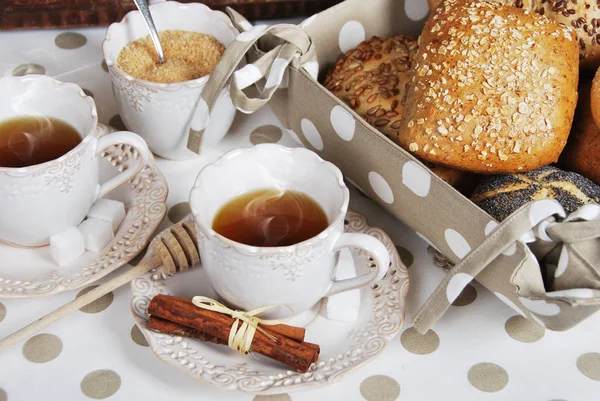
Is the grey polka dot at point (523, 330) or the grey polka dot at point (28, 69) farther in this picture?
the grey polka dot at point (28, 69)

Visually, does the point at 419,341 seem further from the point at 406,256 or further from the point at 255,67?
the point at 255,67

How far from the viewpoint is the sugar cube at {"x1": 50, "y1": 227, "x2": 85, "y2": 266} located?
0.89 meters

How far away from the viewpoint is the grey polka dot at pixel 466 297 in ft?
3.05

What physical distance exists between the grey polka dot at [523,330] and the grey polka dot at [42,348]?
0.59 metres

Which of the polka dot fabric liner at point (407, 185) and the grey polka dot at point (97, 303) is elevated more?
the polka dot fabric liner at point (407, 185)

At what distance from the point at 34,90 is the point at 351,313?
54 cm

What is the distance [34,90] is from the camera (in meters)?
0.95

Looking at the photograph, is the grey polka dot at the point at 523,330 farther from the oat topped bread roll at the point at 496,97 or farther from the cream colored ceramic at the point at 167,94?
the cream colored ceramic at the point at 167,94

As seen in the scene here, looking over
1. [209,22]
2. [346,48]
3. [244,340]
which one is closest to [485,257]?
[244,340]

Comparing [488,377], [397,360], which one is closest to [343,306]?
[397,360]

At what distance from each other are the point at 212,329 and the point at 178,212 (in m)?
0.28

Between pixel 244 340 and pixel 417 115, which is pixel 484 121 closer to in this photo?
pixel 417 115

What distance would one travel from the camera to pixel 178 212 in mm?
1033

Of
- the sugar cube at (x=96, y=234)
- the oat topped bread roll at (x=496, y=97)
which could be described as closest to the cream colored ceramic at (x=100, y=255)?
the sugar cube at (x=96, y=234)
